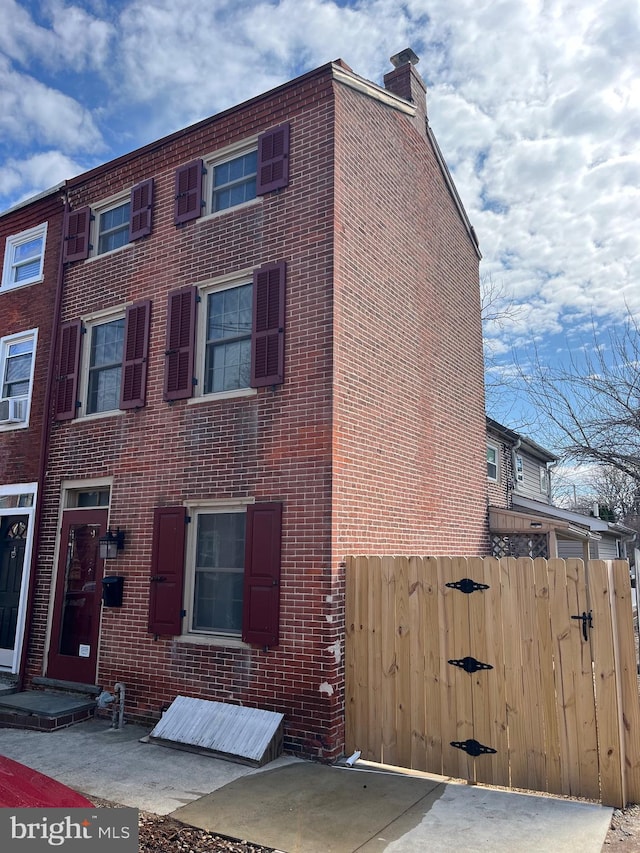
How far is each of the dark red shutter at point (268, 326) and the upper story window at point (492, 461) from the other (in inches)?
335

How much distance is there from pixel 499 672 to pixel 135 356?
250 inches

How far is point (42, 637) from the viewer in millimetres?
9156

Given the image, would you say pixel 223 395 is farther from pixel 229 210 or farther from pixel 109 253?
pixel 109 253

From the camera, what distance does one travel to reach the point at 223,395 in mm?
8078

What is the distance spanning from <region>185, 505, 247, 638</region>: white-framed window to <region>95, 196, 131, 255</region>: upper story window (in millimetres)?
4875

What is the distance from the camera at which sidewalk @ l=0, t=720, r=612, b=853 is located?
457 centimetres

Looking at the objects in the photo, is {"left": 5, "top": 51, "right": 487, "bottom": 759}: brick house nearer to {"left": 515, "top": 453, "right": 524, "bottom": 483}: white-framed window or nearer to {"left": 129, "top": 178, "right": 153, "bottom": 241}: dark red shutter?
{"left": 129, "top": 178, "right": 153, "bottom": 241}: dark red shutter

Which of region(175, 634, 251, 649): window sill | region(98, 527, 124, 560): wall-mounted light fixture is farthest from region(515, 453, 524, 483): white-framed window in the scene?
region(98, 527, 124, 560): wall-mounted light fixture

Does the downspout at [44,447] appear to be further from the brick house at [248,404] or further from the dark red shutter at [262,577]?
the dark red shutter at [262,577]

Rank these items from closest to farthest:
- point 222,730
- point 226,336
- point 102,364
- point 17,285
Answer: point 222,730
point 226,336
point 102,364
point 17,285

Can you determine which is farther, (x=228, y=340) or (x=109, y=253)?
(x=109, y=253)

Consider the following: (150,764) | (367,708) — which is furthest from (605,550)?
(150,764)

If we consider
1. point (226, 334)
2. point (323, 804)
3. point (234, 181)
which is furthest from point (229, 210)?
point (323, 804)

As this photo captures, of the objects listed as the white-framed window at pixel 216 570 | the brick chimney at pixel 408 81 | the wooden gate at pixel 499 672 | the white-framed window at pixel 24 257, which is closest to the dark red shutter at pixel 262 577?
the white-framed window at pixel 216 570
